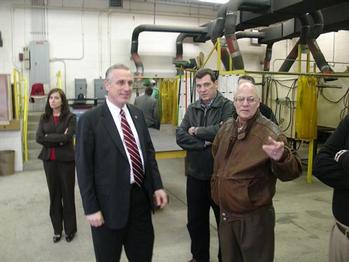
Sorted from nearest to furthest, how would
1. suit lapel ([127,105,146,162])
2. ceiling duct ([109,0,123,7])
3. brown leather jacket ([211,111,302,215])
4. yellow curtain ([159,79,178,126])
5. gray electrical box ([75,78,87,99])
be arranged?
1. brown leather jacket ([211,111,302,215])
2. suit lapel ([127,105,146,162])
3. yellow curtain ([159,79,178,126])
4. gray electrical box ([75,78,87,99])
5. ceiling duct ([109,0,123,7])

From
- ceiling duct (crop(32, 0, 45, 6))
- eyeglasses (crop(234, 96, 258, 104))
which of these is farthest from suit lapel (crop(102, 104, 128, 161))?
ceiling duct (crop(32, 0, 45, 6))

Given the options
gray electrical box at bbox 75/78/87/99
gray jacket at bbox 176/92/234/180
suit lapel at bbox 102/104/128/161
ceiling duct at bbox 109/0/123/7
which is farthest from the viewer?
ceiling duct at bbox 109/0/123/7

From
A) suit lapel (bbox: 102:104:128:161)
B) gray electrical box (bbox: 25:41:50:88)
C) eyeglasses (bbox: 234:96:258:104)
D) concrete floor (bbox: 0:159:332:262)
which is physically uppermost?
gray electrical box (bbox: 25:41:50:88)

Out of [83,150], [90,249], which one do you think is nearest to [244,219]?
[83,150]

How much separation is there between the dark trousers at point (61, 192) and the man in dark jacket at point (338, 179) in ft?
7.97

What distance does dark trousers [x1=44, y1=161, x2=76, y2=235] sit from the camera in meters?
3.39

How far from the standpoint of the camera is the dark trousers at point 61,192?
3.39m

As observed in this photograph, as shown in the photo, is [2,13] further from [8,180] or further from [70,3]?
[8,180]

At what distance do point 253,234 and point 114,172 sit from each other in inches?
32.4

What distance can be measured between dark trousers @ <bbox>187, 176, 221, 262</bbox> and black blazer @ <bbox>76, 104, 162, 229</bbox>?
2.77ft

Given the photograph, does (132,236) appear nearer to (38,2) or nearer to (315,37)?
(315,37)

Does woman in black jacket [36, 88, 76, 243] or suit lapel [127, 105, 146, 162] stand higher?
suit lapel [127, 105, 146, 162]

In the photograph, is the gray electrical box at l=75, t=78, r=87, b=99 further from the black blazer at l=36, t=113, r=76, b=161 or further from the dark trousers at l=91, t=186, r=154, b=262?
the dark trousers at l=91, t=186, r=154, b=262

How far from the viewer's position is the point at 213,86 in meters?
2.61
